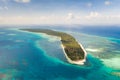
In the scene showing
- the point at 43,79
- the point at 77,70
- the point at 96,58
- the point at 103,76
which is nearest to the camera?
the point at 43,79

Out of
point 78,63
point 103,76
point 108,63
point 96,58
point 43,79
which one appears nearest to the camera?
point 43,79

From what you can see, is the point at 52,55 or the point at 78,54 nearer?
the point at 78,54

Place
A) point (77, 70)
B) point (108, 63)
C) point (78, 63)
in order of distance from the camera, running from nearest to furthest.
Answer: point (77, 70) < point (78, 63) < point (108, 63)

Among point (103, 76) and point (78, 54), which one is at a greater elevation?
point (78, 54)

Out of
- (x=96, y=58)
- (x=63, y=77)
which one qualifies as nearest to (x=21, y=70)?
(x=63, y=77)

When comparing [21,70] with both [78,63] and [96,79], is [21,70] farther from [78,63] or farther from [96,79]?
[96,79]

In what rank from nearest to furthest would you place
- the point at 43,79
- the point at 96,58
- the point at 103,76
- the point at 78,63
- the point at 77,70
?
the point at 43,79 → the point at 103,76 → the point at 77,70 → the point at 78,63 → the point at 96,58

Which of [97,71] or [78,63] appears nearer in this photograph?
[97,71]

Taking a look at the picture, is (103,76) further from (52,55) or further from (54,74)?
(52,55)

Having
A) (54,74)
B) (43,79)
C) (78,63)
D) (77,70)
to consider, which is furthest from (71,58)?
(43,79)
